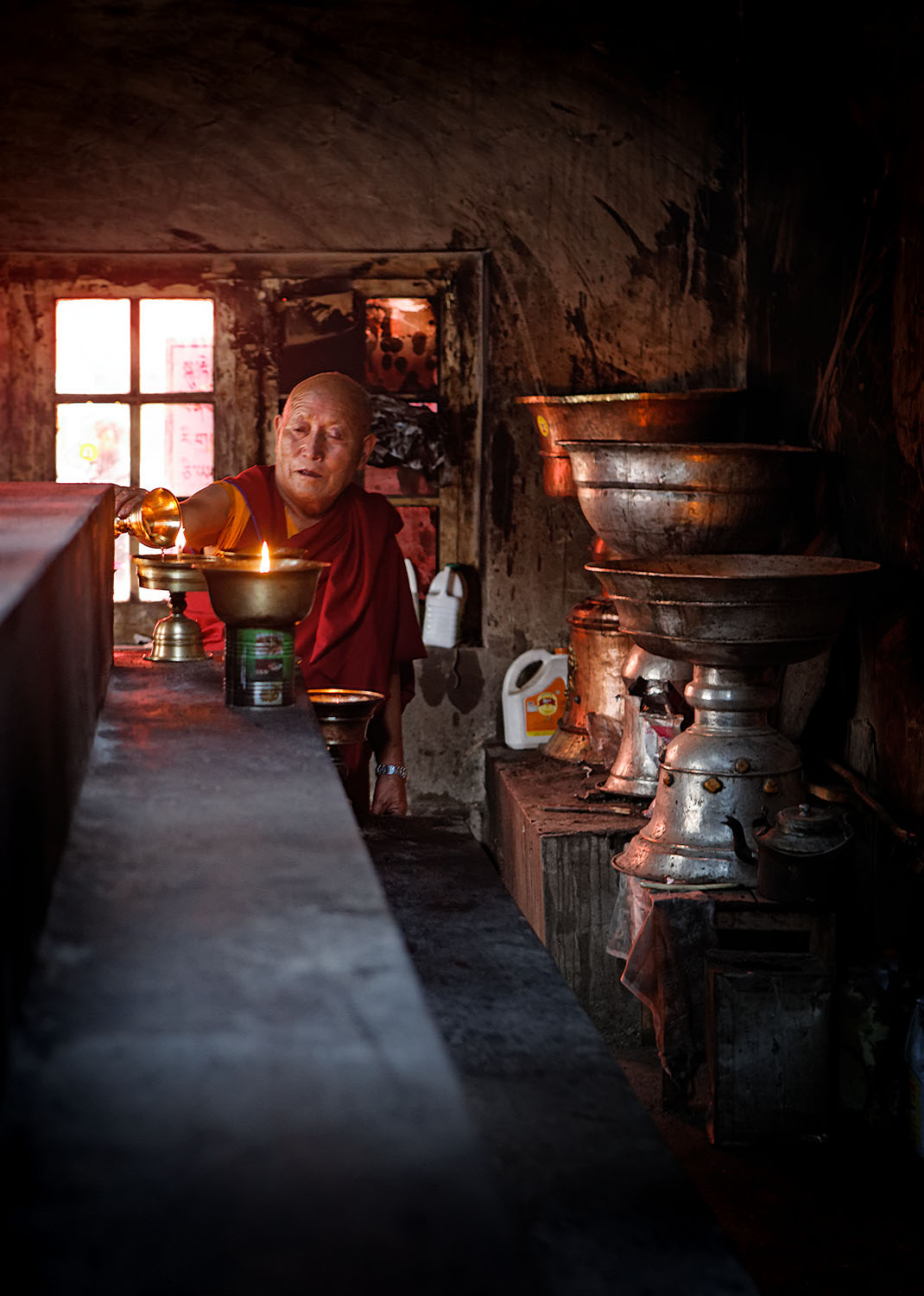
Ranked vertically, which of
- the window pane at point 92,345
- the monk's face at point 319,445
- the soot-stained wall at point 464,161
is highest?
the soot-stained wall at point 464,161

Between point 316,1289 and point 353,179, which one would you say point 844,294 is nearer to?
point 353,179

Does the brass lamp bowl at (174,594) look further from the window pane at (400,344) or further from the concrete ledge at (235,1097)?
the window pane at (400,344)

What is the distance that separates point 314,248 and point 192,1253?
520 centimetres

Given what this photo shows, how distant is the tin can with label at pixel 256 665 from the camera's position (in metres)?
2.79

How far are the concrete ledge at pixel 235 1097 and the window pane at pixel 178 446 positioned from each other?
4307 millimetres

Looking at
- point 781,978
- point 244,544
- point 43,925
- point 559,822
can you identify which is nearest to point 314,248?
point 244,544

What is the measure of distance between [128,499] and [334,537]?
1.12 metres

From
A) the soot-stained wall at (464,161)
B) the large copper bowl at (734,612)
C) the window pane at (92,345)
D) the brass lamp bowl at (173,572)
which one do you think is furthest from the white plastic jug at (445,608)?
the brass lamp bowl at (173,572)

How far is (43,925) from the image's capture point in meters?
1.54

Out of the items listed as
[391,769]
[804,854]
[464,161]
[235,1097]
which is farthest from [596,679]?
[235,1097]

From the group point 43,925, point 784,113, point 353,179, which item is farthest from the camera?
point 353,179

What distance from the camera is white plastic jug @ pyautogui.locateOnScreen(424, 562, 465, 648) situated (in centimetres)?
573

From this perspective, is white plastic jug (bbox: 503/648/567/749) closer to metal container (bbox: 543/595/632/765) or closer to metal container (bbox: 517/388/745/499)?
metal container (bbox: 543/595/632/765)

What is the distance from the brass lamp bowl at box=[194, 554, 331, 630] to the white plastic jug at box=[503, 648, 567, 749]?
2967mm
